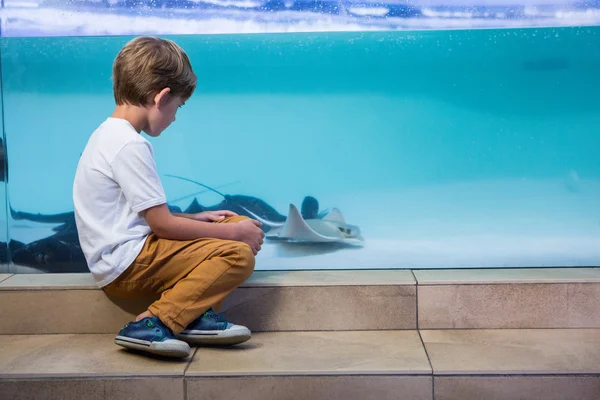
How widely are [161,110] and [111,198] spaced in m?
0.31

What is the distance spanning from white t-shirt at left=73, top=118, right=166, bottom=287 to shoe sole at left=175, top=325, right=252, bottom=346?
11.0 inches

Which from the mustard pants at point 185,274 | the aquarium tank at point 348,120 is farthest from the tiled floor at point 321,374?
the aquarium tank at point 348,120

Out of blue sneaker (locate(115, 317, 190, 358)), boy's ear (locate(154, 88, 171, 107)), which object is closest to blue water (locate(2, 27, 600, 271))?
boy's ear (locate(154, 88, 171, 107))

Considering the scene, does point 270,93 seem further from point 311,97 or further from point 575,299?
point 575,299

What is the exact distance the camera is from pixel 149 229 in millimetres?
2240

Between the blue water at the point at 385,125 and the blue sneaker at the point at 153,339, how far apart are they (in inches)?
29.0

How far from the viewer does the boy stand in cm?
213

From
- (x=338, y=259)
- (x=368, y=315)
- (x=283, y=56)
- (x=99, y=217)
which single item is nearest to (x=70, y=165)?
(x=99, y=217)

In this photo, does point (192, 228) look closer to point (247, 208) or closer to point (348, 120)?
point (247, 208)

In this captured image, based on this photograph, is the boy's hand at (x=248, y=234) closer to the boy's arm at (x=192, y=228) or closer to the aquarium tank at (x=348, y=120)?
the boy's arm at (x=192, y=228)

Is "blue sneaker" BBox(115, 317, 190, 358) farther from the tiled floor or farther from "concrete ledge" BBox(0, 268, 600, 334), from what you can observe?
"concrete ledge" BBox(0, 268, 600, 334)

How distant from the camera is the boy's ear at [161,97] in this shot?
221 cm

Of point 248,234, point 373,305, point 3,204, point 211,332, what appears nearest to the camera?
point 211,332

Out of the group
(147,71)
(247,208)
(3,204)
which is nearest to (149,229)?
(147,71)
